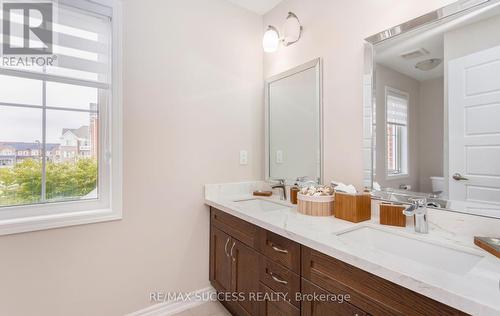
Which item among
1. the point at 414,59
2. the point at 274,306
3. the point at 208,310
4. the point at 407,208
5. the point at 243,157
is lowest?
the point at 208,310

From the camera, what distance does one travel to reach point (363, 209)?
1.29 meters

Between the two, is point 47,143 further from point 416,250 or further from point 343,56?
point 416,250

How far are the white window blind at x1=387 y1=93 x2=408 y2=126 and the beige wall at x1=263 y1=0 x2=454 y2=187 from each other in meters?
0.15

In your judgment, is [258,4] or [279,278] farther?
[258,4]

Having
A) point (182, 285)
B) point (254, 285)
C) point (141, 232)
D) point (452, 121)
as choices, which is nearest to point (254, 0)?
point (452, 121)

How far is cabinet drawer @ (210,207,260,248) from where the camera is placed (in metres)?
1.43

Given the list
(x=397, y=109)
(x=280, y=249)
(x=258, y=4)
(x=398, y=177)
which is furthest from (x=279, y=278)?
(x=258, y=4)

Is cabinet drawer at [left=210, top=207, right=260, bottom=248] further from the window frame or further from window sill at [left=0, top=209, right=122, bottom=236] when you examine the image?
the window frame

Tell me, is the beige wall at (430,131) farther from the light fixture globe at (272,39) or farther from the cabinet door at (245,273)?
the light fixture globe at (272,39)

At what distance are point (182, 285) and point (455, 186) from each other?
1.87 metres

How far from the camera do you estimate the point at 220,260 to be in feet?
5.89

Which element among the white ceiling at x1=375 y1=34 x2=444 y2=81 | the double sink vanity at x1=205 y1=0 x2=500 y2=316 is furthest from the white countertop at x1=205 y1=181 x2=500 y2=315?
the white ceiling at x1=375 y1=34 x2=444 y2=81

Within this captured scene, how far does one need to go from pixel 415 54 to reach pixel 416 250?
100 cm

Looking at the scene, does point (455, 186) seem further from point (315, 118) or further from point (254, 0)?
point (254, 0)
